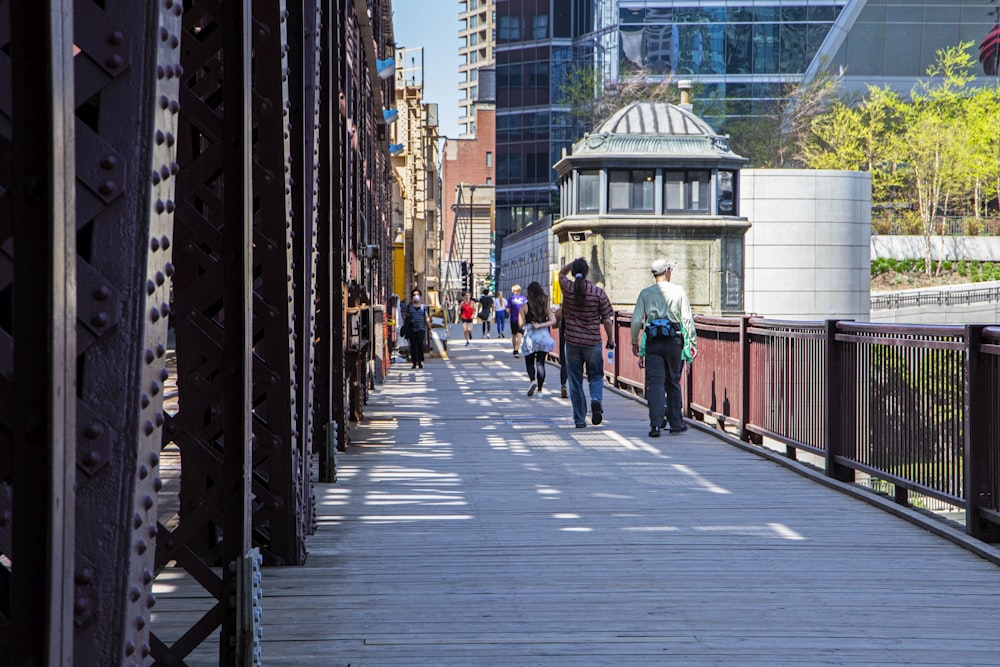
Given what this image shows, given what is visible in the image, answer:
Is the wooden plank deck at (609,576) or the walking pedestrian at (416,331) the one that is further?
the walking pedestrian at (416,331)

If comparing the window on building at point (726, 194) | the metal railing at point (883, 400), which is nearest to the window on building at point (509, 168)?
the window on building at point (726, 194)

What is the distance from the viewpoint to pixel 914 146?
67.5 meters

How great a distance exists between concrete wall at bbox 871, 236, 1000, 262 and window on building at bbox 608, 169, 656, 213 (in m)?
37.0

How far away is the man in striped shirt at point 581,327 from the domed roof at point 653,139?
17429 mm

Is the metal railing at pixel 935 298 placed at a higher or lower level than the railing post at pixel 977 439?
higher

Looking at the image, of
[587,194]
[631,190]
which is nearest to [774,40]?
[631,190]

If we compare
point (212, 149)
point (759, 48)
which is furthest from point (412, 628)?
point (759, 48)

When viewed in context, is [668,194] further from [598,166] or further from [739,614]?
[739,614]

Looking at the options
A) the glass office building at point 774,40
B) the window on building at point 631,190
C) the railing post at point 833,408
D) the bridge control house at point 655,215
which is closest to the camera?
the railing post at point 833,408

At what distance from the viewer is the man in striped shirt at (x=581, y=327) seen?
591 inches

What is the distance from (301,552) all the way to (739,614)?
2393 millimetres

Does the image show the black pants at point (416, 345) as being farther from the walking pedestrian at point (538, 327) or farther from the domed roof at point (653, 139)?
the walking pedestrian at point (538, 327)

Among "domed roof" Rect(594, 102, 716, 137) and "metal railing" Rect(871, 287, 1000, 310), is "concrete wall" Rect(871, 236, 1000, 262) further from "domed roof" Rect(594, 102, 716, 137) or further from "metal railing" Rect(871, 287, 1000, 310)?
"domed roof" Rect(594, 102, 716, 137)

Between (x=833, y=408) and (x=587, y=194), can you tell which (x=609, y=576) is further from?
(x=587, y=194)
